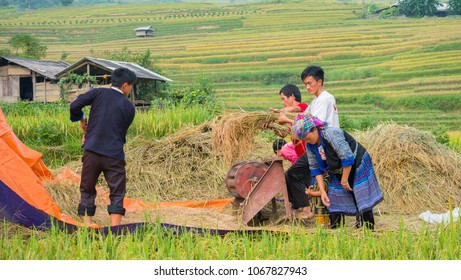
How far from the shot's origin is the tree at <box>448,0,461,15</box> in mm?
32531

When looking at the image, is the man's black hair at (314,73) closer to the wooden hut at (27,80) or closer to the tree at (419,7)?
the wooden hut at (27,80)

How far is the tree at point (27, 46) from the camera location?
2881cm

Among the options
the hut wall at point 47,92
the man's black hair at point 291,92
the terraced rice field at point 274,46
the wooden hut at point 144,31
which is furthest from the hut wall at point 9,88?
the man's black hair at point 291,92

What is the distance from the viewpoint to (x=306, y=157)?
6.39 m

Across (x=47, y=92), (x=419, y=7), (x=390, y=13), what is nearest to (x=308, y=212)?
(x=47, y=92)

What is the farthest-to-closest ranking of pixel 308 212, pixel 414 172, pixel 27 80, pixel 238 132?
pixel 27 80 → pixel 414 172 → pixel 238 132 → pixel 308 212

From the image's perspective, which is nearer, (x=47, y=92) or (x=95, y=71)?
(x=95, y=71)

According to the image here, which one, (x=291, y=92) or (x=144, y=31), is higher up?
(x=291, y=92)

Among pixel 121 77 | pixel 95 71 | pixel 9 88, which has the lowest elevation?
pixel 9 88

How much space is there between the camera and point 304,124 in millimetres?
5809

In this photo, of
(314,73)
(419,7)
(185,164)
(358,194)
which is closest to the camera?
(358,194)

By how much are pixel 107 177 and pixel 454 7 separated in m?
29.8

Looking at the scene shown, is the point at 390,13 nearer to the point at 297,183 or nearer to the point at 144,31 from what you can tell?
the point at 144,31
